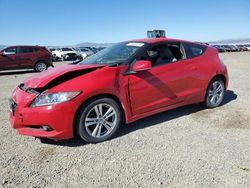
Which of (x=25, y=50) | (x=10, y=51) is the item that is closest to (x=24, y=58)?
(x=25, y=50)

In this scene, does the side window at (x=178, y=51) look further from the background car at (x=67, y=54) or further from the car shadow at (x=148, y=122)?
the background car at (x=67, y=54)

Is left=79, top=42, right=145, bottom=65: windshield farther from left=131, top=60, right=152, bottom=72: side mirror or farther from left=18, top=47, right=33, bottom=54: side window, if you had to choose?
left=18, top=47, right=33, bottom=54: side window

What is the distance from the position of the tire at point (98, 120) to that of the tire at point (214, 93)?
2292 millimetres

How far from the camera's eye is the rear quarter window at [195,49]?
5348 millimetres

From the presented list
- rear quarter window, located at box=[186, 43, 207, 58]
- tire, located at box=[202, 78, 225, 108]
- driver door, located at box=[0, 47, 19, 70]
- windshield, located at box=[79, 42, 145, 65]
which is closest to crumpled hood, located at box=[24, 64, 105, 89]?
windshield, located at box=[79, 42, 145, 65]

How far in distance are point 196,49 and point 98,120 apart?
2.64 m

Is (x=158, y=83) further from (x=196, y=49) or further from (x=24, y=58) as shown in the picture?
(x=24, y=58)

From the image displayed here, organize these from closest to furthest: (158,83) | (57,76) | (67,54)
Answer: (57,76), (158,83), (67,54)

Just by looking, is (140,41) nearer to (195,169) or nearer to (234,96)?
(195,169)

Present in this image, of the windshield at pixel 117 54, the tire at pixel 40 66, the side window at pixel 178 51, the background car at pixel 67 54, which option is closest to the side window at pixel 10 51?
the tire at pixel 40 66

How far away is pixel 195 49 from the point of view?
5.47 metres

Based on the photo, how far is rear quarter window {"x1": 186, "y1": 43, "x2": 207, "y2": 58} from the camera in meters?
5.35

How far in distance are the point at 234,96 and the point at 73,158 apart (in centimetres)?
490

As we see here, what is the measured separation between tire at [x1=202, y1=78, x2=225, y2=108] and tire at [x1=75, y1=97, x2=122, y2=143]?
229 cm
